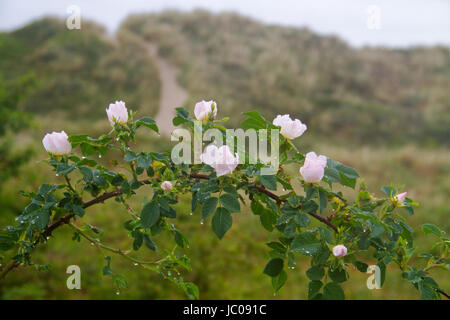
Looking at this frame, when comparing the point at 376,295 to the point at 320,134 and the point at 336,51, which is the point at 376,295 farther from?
the point at 336,51

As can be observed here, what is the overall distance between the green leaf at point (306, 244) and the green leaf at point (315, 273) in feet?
0.11

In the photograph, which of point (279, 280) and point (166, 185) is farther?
point (279, 280)

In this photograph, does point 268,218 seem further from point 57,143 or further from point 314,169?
point 57,143

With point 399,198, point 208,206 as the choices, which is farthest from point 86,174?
point 399,198

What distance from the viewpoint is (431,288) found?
2.52 ft

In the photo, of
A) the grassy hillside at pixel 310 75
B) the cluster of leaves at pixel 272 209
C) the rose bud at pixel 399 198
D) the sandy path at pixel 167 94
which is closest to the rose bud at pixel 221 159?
the cluster of leaves at pixel 272 209

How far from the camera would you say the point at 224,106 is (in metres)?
9.58

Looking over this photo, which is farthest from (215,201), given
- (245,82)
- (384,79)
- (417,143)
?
(384,79)

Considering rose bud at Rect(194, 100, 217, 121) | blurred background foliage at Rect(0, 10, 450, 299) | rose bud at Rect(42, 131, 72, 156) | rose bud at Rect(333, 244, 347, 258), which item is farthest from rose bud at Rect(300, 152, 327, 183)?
blurred background foliage at Rect(0, 10, 450, 299)

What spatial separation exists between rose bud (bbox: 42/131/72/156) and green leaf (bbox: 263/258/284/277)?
0.53 meters

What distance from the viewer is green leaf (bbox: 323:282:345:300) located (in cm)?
73

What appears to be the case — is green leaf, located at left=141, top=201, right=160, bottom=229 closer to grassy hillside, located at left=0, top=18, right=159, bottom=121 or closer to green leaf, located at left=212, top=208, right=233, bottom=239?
green leaf, located at left=212, top=208, right=233, bottom=239

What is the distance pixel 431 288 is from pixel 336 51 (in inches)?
557

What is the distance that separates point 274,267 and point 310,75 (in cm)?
1190
